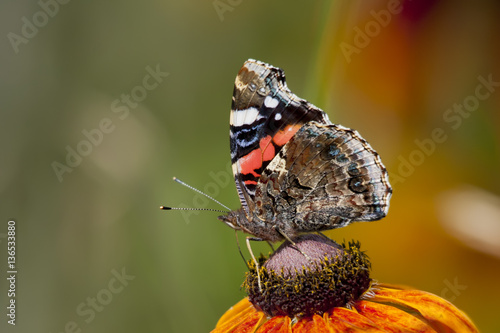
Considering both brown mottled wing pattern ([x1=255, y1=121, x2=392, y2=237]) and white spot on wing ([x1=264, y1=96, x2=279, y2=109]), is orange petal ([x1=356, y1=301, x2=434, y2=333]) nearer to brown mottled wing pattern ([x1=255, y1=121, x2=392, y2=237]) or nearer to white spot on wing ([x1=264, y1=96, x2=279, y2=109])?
brown mottled wing pattern ([x1=255, y1=121, x2=392, y2=237])

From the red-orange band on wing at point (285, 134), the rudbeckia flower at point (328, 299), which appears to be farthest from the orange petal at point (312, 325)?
the red-orange band on wing at point (285, 134)

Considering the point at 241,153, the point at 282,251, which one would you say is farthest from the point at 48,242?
the point at 282,251

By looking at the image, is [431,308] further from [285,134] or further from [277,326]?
[285,134]

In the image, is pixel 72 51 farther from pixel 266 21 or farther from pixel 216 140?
pixel 266 21

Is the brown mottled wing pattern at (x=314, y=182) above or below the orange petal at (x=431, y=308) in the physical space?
above

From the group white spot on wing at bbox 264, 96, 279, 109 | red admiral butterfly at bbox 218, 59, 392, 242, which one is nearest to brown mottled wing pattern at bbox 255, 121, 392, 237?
red admiral butterfly at bbox 218, 59, 392, 242

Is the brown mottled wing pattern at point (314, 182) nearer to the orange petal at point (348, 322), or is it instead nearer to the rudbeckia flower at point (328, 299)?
the rudbeckia flower at point (328, 299)
